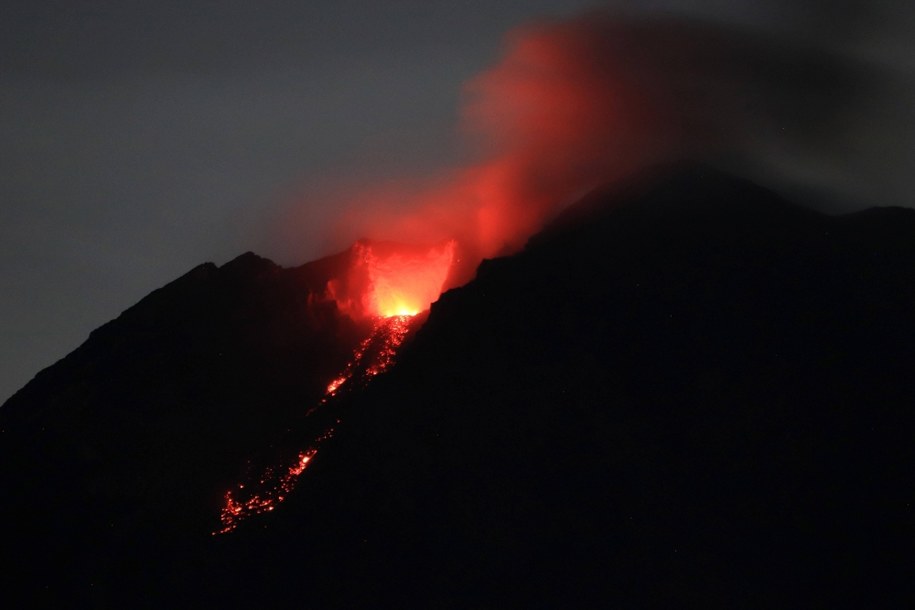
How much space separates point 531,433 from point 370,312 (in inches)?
1075

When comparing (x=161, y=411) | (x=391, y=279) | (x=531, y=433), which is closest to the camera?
(x=531, y=433)

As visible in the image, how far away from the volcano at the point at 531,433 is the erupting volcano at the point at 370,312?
592 mm

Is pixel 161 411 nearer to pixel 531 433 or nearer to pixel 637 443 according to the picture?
pixel 531 433

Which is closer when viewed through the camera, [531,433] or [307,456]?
[531,433]

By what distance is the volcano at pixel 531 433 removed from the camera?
53781mm

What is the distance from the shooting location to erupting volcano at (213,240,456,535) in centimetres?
6250

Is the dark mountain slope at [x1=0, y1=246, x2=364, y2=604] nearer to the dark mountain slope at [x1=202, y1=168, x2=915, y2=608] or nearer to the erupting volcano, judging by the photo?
the erupting volcano

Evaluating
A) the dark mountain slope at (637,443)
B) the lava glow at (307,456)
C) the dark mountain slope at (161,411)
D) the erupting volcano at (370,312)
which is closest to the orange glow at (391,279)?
the erupting volcano at (370,312)

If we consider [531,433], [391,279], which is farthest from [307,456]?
[391,279]

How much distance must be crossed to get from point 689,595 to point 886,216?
3817 centimetres

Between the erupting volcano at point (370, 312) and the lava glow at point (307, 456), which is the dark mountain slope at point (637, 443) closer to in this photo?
the lava glow at point (307, 456)

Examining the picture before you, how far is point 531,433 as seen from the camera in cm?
5953

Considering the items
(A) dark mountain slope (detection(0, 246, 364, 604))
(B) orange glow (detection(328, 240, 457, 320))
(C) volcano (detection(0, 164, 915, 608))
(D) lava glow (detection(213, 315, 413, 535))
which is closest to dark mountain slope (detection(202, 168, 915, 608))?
(C) volcano (detection(0, 164, 915, 608))

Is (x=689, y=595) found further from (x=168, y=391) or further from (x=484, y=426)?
(x=168, y=391)
